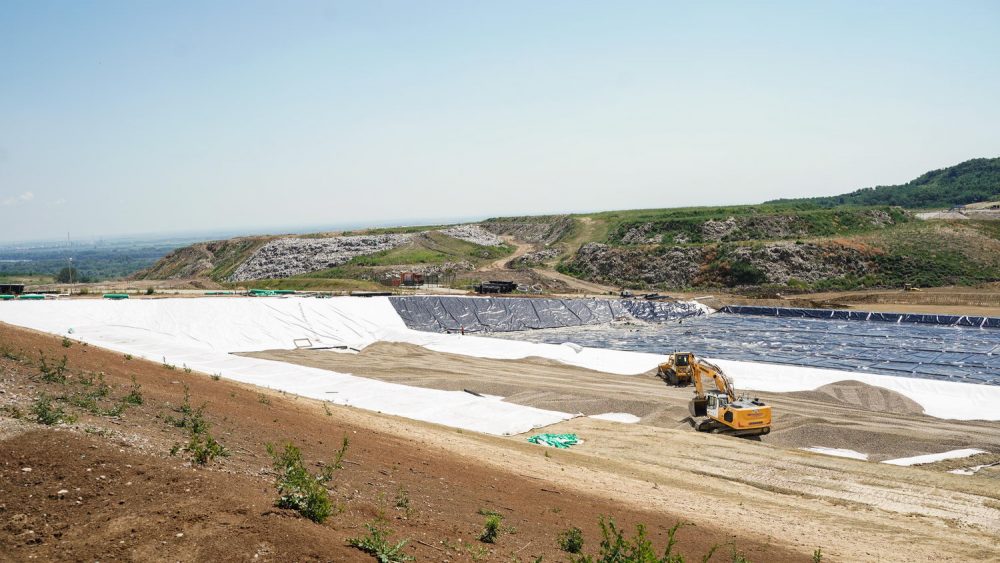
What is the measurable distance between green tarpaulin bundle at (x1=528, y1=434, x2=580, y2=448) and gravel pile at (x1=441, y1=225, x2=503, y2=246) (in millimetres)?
78889

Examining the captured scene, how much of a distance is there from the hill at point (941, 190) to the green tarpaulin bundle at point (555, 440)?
12412cm

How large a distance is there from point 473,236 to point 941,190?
95.3 meters

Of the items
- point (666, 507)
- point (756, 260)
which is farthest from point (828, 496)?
point (756, 260)

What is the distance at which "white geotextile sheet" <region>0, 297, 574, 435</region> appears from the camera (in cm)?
2506

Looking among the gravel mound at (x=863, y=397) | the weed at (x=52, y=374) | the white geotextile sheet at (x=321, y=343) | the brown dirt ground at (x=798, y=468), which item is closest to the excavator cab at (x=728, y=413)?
the brown dirt ground at (x=798, y=468)

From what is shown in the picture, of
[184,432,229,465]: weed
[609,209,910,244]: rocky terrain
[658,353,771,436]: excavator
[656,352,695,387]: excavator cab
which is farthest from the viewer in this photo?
[609,209,910,244]: rocky terrain

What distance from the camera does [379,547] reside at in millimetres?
8820

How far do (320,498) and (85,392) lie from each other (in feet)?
28.1

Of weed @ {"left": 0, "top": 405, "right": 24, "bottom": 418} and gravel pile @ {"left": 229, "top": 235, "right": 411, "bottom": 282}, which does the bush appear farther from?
gravel pile @ {"left": 229, "top": 235, "right": 411, "bottom": 282}

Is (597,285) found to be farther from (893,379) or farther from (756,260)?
(893,379)

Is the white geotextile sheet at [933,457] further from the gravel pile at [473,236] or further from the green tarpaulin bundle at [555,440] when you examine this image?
the gravel pile at [473,236]

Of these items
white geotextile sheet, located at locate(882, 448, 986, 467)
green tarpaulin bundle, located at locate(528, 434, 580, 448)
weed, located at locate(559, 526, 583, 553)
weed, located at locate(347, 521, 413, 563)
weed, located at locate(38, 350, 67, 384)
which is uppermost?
weed, located at locate(38, 350, 67, 384)

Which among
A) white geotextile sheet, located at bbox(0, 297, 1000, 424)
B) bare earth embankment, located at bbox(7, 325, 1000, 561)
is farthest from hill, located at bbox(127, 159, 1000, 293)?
bare earth embankment, located at bbox(7, 325, 1000, 561)

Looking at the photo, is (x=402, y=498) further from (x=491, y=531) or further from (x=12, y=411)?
(x=12, y=411)
